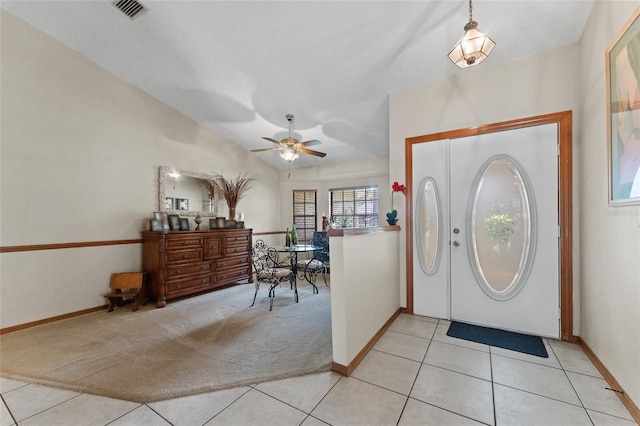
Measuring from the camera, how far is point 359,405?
1.57 m

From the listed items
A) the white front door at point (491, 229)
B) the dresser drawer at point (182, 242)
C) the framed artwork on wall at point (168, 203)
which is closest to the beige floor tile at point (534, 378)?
the white front door at point (491, 229)

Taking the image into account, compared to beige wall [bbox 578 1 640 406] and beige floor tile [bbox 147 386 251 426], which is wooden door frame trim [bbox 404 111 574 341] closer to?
beige wall [bbox 578 1 640 406]

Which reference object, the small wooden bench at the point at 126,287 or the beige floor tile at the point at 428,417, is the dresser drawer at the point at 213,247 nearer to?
the small wooden bench at the point at 126,287

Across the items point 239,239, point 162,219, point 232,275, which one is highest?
point 162,219

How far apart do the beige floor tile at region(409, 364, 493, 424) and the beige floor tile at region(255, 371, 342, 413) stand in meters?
0.60

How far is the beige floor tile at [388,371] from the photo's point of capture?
1.77 meters

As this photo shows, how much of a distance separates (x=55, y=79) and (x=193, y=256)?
2.86 m

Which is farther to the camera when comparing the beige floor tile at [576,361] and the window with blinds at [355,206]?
the window with blinds at [355,206]

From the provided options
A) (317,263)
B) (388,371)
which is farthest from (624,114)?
(317,263)

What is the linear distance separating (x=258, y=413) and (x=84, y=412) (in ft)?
3.72

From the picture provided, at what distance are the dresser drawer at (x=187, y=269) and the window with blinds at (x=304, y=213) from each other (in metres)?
2.74

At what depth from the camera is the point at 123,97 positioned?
3686 mm

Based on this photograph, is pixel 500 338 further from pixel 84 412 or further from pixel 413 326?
pixel 84 412

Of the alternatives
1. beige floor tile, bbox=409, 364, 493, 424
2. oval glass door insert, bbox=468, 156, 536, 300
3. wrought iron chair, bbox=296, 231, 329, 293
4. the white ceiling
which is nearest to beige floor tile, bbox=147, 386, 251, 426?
beige floor tile, bbox=409, 364, 493, 424
